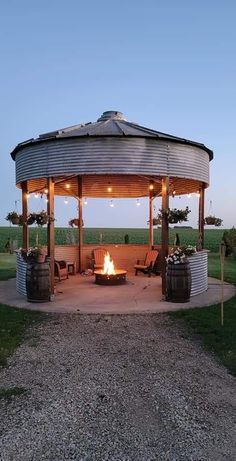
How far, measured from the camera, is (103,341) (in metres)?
7.37

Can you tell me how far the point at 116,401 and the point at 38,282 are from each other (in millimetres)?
6240

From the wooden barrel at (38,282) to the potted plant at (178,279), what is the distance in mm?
3498

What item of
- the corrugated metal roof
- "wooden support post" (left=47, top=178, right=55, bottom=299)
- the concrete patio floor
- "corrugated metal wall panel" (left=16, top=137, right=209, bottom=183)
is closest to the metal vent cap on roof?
the corrugated metal roof

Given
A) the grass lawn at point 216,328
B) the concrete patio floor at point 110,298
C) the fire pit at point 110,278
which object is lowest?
the grass lawn at point 216,328

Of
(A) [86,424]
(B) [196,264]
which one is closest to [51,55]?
(B) [196,264]

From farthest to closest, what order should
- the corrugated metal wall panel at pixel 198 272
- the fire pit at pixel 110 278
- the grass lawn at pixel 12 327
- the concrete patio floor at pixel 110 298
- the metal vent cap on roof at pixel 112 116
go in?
the metal vent cap on roof at pixel 112 116 → the fire pit at pixel 110 278 → the corrugated metal wall panel at pixel 198 272 → the concrete patio floor at pixel 110 298 → the grass lawn at pixel 12 327

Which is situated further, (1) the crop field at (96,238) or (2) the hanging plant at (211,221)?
(1) the crop field at (96,238)

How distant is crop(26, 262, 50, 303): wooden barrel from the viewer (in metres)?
10.6

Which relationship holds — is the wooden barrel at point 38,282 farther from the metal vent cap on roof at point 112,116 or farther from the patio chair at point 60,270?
the metal vent cap on roof at point 112,116

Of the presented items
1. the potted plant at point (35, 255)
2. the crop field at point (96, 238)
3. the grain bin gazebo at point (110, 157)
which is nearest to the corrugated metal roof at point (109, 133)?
the grain bin gazebo at point (110, 157)

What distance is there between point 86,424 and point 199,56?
19.2 metres

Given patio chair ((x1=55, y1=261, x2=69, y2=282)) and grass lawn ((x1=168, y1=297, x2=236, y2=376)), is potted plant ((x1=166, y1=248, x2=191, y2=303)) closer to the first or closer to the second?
grass lawn ((x1=168, y1=297, x2=236, y2=376))

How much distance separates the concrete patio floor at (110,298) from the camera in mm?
9891

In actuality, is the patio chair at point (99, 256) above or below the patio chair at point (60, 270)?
above
